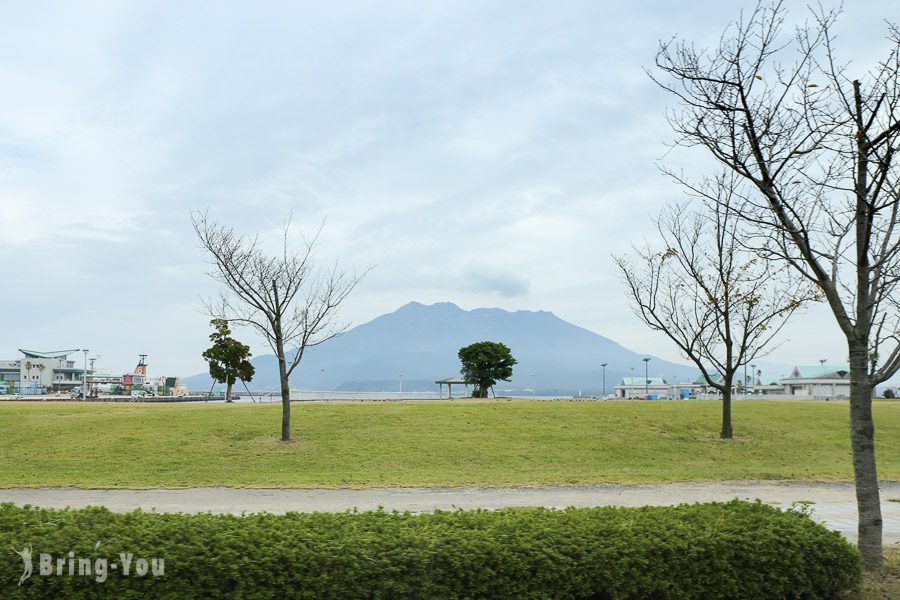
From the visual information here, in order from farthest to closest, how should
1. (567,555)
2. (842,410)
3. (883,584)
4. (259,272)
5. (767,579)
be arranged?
(842,410) < (259,272) < (883,584) < (767,579) < (567,555)

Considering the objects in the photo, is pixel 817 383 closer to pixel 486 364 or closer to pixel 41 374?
pixel 486 364

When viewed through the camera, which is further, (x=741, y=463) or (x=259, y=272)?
(x=259, y=272)

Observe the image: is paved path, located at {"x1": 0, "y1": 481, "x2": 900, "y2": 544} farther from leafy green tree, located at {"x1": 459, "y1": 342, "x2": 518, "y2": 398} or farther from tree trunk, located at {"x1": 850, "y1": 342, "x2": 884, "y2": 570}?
leafy green tree, located at {"x1": 459, "y1": 342, "x2": 518, "y2": 398}

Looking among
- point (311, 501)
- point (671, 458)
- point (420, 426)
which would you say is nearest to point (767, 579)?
point (311, 501)

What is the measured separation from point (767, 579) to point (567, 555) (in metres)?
2.19

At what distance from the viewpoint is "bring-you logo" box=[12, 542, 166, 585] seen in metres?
5.36

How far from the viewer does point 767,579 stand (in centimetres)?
664

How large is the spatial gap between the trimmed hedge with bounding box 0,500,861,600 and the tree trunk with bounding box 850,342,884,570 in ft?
3.03

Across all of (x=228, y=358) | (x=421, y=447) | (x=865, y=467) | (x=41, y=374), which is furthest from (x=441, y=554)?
(x=41, y=374)

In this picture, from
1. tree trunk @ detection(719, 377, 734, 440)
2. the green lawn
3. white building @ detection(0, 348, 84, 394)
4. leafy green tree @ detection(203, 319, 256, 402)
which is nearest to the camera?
the green lawn

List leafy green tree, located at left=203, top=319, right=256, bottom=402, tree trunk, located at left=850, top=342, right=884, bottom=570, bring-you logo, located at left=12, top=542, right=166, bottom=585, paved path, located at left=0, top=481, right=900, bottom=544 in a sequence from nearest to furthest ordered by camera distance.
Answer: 1. bring-you logo, located at left=12, top=542, right=166, bottom=585
2. tree trunk, located at left=850, top=342, right=884, bottom=570
3. paved path, located at left=0, top=481, right=900, bottom=544
4. leafy green tree, located at left=203, top=319, right=256, bottom=402

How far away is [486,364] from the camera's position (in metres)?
67.6

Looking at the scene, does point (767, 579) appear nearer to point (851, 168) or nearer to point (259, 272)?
point (851, 168)

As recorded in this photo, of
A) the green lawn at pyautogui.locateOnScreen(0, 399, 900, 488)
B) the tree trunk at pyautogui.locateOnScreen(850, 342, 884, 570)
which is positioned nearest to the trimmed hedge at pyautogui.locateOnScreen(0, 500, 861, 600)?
the tree trunk at pyautogui.locateOnScreen(850, 342, 884, 570)
